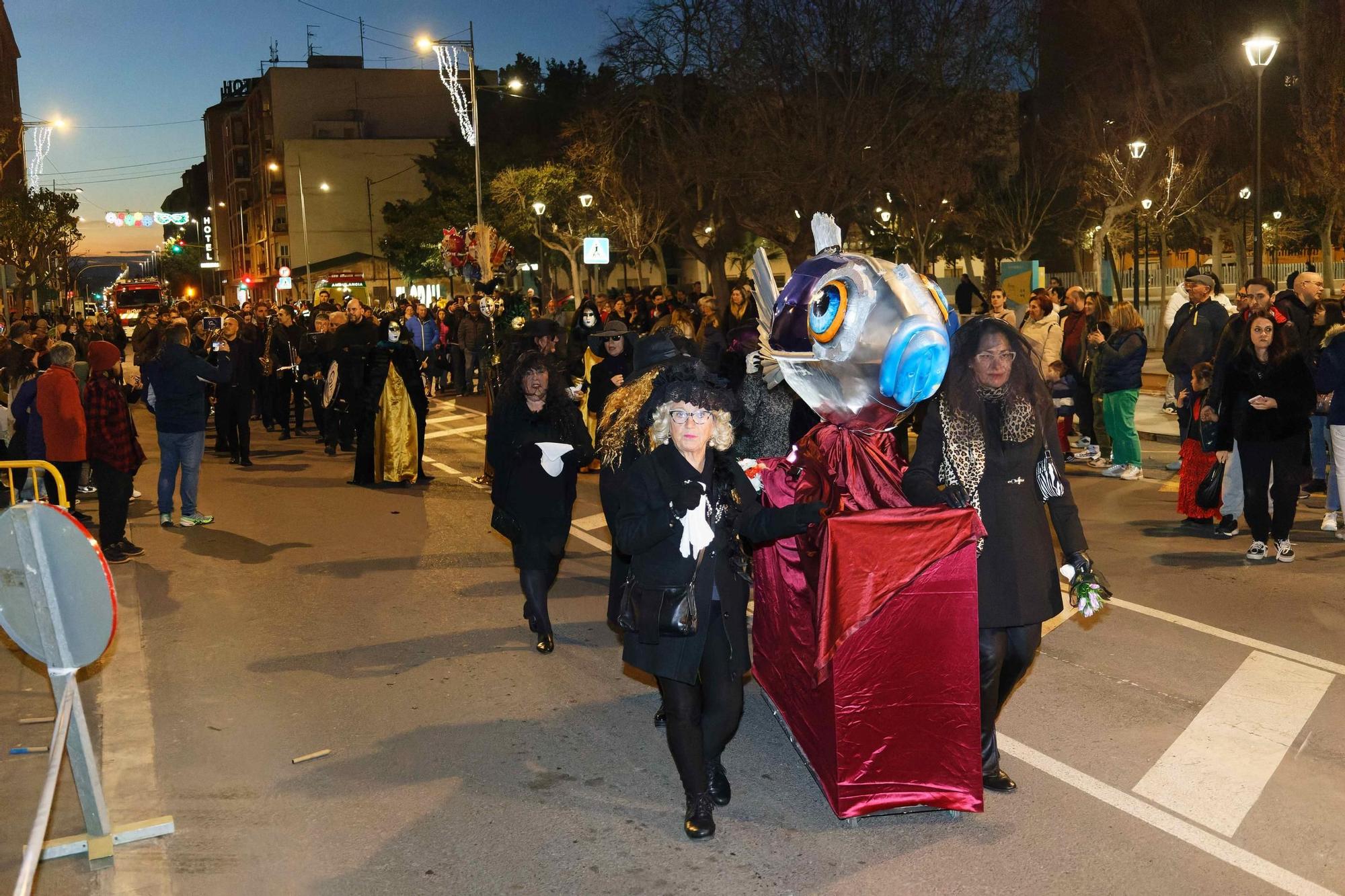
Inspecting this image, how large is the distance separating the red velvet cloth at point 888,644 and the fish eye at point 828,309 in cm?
43

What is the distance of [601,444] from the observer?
5.26m

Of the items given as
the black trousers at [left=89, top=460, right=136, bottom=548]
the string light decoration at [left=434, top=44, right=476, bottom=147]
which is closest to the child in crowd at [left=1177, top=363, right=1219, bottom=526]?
the black trousers at [left=89, top=460, right=136, bottom=548]

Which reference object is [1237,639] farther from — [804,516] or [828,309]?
[804,516]

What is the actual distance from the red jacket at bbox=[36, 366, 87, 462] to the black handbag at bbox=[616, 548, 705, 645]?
691 cm

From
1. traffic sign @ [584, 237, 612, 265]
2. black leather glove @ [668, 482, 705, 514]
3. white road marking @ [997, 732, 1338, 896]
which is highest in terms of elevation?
traffic sign @ [584, 237, 612, 265]

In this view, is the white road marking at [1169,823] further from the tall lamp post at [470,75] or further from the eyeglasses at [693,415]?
the tall lamp post at [470,75]

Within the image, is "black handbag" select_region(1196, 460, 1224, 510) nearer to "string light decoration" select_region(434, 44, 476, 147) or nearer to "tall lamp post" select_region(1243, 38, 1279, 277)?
"tall lamp post" select_region(1243, 38, 1279, 277)

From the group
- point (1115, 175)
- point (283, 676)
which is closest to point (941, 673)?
point (283, 676)

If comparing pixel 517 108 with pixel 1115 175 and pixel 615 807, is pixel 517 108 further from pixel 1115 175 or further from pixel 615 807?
pixel 615 807

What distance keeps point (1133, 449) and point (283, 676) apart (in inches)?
344

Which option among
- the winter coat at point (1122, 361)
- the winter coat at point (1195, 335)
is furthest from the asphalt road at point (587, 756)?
the winter coat at point (1122, 361)

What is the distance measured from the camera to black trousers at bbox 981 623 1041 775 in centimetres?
482

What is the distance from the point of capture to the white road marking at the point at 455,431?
59.2 feet

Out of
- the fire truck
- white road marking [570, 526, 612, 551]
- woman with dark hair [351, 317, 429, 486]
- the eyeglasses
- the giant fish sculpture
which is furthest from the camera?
the fire truck
